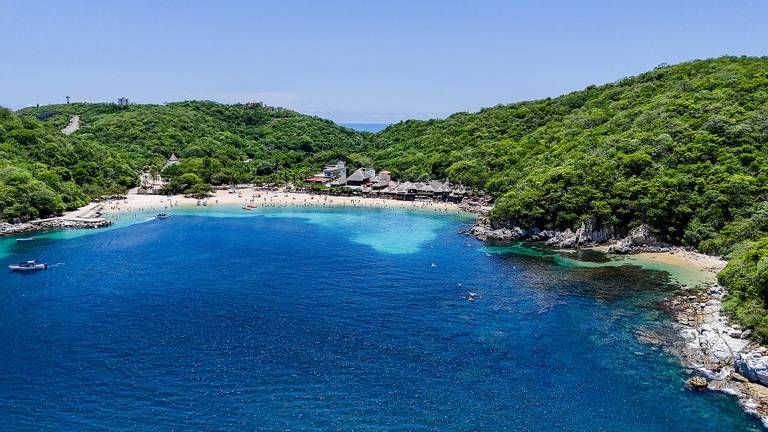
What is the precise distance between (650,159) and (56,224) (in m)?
71.0

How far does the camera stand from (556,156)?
74.3 meters

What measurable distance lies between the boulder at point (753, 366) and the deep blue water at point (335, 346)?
2.51 m

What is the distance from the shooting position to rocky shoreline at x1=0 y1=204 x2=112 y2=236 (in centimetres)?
6181

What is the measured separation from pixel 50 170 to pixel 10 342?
53492 mm

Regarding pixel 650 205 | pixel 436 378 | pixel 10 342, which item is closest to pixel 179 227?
pixel 10 342

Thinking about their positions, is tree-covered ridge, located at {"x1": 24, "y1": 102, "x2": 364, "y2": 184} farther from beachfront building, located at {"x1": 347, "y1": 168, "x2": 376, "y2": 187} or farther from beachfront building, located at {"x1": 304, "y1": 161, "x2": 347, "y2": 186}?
beachfront building, located at {"x1": 347, "y1": 168, "x2": 376, "y2": 187}

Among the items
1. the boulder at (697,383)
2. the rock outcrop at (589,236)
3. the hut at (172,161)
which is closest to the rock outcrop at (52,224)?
the hut at (172,161)

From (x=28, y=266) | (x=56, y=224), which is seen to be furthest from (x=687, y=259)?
(x=56, y=224)

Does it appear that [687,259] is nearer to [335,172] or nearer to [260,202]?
[260,202]

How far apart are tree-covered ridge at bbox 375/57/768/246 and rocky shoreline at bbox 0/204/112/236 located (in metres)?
50.3

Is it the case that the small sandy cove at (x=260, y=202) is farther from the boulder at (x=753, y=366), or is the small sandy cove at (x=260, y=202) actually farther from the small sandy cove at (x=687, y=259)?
the boulder at (x=753, y=366)

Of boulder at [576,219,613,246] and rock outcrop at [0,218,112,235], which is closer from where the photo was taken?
boulder at [576,219,613,246]

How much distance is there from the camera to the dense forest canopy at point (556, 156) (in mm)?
51781

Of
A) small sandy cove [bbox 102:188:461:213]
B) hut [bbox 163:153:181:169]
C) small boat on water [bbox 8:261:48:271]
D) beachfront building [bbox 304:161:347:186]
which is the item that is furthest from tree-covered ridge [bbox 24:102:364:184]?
small boat on water [bbox 8:261:48:271]
